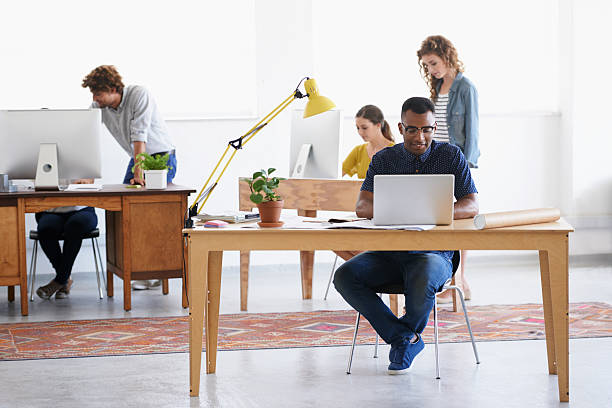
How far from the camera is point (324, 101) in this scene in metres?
3.38

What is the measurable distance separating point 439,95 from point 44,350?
2593mm

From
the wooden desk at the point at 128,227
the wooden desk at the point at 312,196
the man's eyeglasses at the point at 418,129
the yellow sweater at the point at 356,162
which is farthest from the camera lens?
the yellow sweater at the point at 356,162

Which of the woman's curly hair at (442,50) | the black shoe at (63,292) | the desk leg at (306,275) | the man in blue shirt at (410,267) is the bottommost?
the black shoe at (63,292)

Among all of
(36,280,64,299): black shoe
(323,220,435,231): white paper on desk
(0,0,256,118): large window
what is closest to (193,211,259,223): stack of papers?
(323,220,435,231): white paper on desk

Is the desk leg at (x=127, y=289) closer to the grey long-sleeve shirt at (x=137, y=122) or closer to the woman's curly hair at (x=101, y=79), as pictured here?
the grey long-sleeve shirt at (x=137, y=122)

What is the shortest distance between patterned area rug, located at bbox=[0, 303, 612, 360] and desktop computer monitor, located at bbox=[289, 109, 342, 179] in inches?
31.4

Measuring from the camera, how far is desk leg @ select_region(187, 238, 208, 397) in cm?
314

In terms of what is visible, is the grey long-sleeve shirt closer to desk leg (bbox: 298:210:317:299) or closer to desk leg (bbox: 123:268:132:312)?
desk leg (bbox: 123:268:132:312)

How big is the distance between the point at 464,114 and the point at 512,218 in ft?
6.28

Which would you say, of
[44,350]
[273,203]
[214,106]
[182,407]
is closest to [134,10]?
[214,106]

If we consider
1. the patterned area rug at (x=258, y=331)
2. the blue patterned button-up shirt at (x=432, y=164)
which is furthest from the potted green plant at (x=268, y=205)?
the patterned area rug at (x=258, y=331)

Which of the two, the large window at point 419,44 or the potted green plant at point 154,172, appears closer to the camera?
the potted green plant at point 154,172

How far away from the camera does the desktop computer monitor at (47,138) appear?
5047 mm

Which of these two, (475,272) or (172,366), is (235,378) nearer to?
(172,366)
